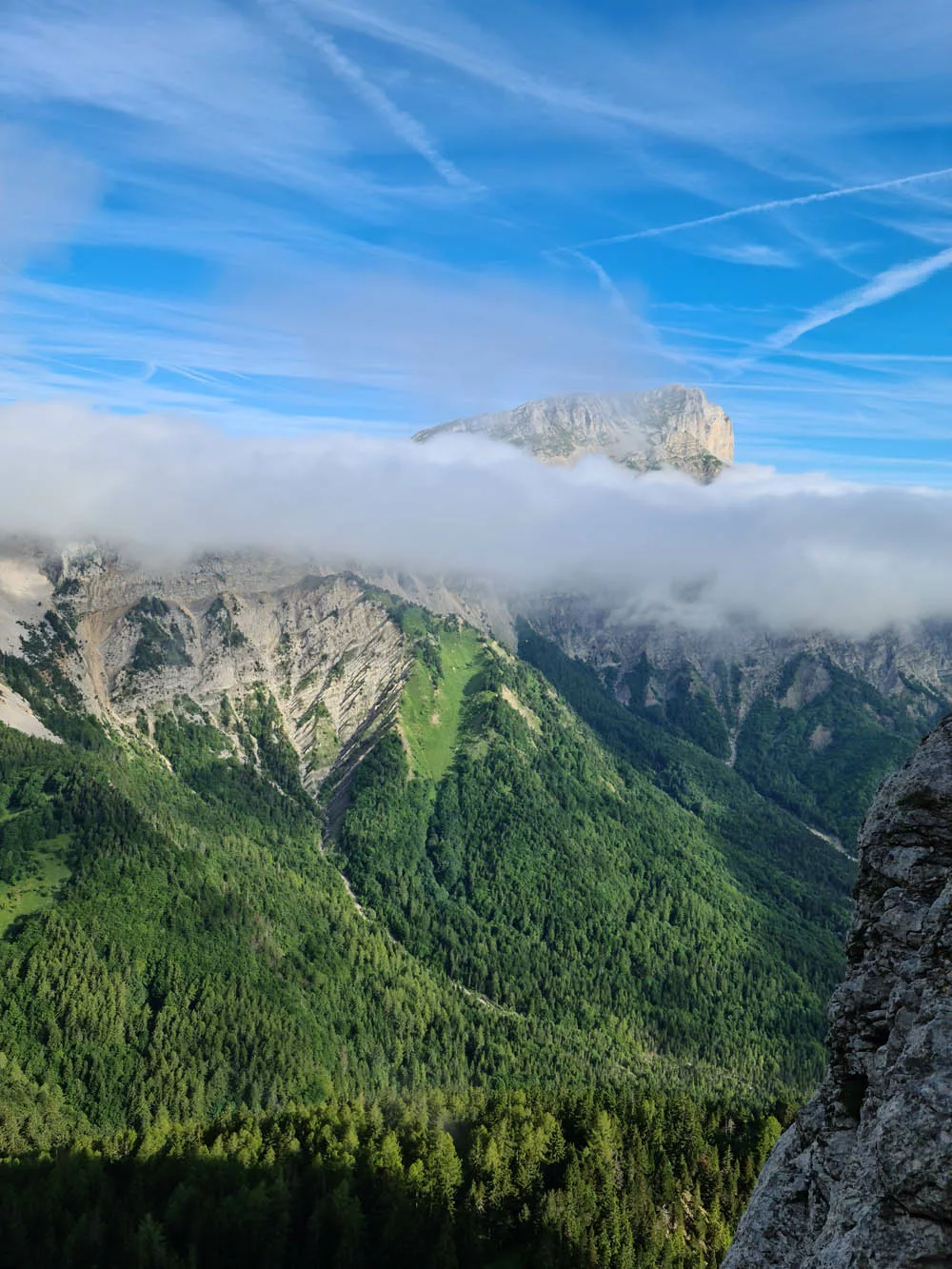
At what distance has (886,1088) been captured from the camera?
799 inches

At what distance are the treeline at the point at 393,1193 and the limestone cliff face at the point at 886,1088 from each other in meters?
70.8

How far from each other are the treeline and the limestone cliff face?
7075 centimetres

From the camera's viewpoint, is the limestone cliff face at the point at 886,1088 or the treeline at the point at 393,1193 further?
the treeline at the point at 393,1193

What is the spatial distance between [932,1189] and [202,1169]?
9568cm

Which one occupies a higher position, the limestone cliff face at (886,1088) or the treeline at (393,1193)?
the limestone cliff face at (886,1088)

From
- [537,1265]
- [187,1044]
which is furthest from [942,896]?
[187,1044]

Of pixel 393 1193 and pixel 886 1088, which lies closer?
pixel 886 1088

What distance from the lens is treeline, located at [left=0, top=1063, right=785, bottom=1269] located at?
81.4 meters

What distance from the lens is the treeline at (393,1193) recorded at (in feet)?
267

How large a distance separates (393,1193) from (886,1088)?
83.6 m

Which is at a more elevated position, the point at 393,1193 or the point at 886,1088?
the point at 886,1088

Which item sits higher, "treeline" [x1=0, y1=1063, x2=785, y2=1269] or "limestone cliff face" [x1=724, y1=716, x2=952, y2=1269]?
"limestone cliff face" [x1=724, y1=716, x2=952, y2=1269]

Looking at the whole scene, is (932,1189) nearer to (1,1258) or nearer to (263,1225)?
(263,1225)

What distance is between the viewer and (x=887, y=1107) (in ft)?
63.8
